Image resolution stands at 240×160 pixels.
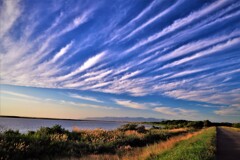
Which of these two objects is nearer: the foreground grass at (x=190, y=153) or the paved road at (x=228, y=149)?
the foreground grass at (x=190, y=153)

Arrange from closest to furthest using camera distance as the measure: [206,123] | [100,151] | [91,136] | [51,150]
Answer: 1. [51,150]
2. [100,151]
3. [91,136]
4. [206,123]

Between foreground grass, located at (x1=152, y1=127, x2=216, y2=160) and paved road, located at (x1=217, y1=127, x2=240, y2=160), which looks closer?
foreground grass, located at (x1=152, y1=127, x2=216, y2=160)

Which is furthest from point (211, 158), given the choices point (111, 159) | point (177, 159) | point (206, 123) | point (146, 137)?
point (206, 123)

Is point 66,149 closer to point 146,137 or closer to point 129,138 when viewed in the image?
point 129,138

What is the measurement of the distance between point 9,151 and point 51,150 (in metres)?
3.23

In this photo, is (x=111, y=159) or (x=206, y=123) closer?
(x=111, y=159)

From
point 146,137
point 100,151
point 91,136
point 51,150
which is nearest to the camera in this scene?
point 51,150

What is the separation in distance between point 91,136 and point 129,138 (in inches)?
126

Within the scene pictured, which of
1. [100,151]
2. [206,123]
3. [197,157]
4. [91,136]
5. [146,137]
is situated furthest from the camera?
[206,123]

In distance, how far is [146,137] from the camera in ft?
92.3

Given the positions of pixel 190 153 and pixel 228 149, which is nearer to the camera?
pixel 190 153

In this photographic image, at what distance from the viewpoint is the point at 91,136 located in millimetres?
23500

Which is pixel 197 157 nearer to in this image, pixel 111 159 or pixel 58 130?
pixel 111 159

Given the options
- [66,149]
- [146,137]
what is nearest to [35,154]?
[66,149]
